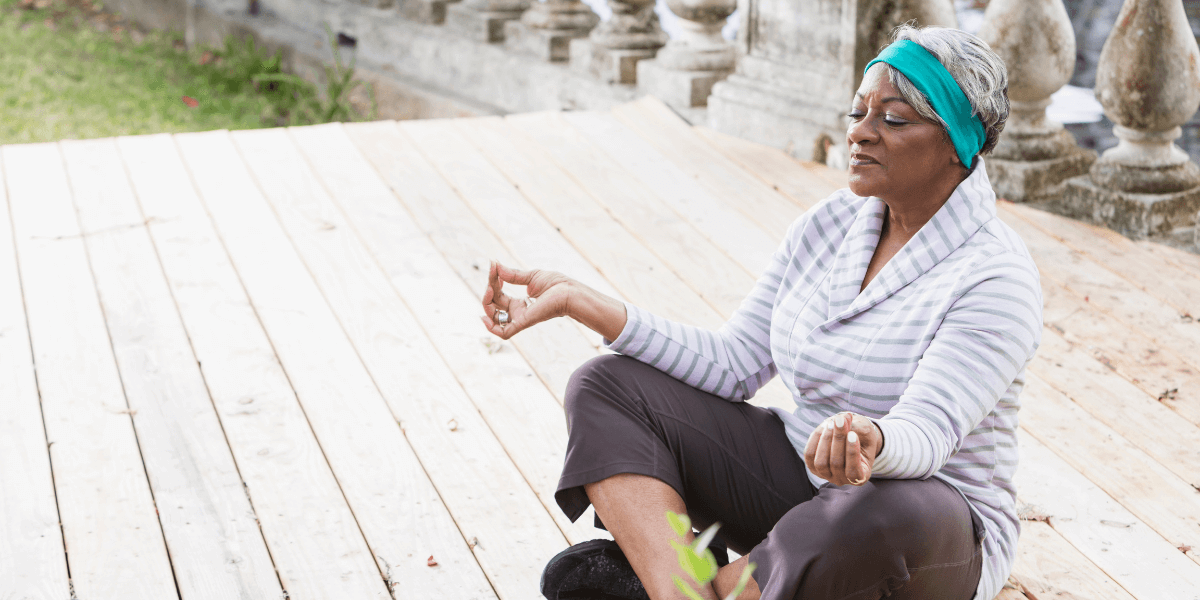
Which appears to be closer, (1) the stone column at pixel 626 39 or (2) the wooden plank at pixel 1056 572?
(2) the wooden plank at pixel 1056 572

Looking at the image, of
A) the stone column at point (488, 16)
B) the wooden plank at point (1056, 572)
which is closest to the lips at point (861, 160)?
the wooden plank at point (1056, 572)

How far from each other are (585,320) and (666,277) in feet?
4.57

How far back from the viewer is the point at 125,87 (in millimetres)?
7141

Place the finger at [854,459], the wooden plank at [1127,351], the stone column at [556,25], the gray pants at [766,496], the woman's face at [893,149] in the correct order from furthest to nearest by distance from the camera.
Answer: the stone column at [556,25], the wooden plank at [1127,351], the woman's face at [893,149], the gray pants at [766,496], the finger at [854,459]

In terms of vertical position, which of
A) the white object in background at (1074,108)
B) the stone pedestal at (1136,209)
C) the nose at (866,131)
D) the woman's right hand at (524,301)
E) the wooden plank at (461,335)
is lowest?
the white object in background at (1074,108)

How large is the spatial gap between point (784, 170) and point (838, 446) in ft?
9.30

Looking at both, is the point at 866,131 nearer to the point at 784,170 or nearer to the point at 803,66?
the point at 784,170

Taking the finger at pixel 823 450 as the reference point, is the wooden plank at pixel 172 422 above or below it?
below

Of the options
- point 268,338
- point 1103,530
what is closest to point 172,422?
point 268,338

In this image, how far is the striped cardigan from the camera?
5.04 feet

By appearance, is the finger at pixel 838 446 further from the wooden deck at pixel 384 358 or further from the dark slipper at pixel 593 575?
the wooden deck at pixel 384 358

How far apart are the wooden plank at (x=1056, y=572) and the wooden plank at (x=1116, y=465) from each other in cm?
15

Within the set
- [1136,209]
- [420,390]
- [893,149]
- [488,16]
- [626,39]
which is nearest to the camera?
[893,149]

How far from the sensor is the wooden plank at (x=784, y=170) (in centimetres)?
393
